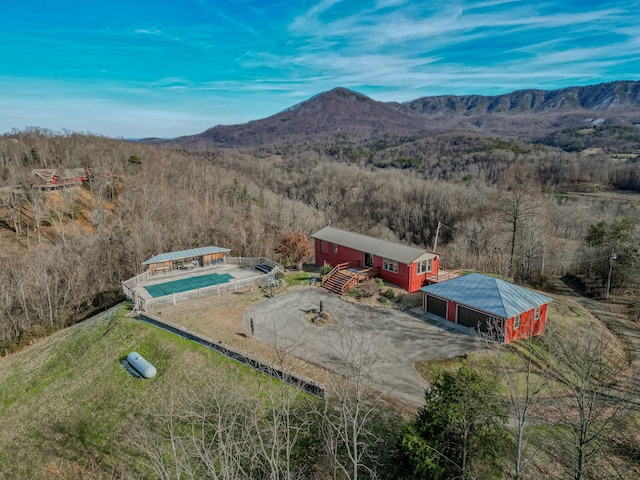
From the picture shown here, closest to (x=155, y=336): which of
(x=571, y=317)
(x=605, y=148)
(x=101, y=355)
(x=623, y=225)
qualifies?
(x=101, y=355)

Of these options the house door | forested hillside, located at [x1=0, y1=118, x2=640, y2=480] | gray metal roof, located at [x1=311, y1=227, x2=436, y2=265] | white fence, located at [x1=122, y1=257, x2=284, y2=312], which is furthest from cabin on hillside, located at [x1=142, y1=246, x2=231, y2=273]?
the house door

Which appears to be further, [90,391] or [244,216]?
[244,216]

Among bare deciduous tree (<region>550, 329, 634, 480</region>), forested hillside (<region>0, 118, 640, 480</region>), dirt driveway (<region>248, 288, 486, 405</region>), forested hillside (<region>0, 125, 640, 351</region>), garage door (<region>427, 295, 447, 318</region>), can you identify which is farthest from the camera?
forested hillside (<region>0, 125, 640, 351</region>)

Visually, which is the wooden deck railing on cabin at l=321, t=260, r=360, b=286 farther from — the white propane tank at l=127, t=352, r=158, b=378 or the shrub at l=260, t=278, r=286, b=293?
the white propane tank at l=127, t=352, r=158, b=378

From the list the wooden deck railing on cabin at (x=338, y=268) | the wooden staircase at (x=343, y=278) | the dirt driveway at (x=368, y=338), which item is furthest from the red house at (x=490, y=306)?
the wooden deck railing on cabin at (x=338, y=268)

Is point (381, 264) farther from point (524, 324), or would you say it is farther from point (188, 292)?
point (188, 292)

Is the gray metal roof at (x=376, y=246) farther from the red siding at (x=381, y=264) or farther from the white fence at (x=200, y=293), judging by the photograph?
the white fence at (x=200, y=293)

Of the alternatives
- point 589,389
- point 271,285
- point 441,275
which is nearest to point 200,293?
point 271,285
